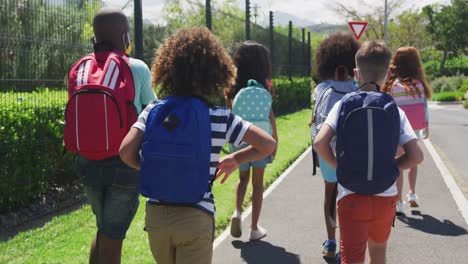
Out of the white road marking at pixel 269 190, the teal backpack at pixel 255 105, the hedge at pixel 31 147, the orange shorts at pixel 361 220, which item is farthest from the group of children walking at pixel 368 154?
the hedge at pixel 31 147

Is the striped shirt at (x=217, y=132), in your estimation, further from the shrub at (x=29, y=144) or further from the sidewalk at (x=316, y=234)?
the shrub at (x=29, y=144)

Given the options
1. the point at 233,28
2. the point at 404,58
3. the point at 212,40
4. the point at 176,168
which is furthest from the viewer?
the point at 233,28

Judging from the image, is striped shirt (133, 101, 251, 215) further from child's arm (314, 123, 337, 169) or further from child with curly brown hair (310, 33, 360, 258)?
child with curly brown hair (310, 33, 360, 258)

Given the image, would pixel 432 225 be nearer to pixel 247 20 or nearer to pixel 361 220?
pixel 361 220

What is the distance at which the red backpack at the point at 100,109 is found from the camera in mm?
3398

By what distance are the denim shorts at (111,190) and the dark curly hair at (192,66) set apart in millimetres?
731

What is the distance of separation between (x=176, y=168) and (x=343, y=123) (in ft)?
3.67

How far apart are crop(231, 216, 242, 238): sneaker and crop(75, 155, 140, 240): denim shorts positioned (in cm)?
215

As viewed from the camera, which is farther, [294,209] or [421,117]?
[294,209]

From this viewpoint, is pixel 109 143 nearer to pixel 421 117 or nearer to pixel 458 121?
pixel 421 117

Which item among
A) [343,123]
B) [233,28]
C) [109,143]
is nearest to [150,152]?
[109,143]

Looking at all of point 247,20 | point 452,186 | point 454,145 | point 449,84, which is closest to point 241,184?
point 452,186

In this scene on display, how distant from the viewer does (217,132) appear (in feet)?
9.55

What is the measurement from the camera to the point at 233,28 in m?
15.7
